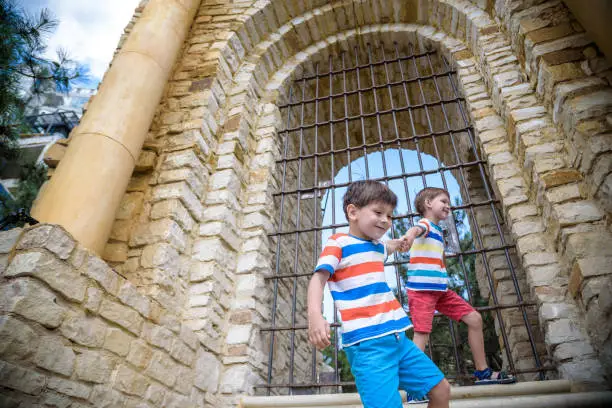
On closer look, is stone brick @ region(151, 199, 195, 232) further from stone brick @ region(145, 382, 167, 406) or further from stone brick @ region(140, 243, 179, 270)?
stone brick @ region(145, 382, 167, 406)

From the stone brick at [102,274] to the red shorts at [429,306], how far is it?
1583 mm

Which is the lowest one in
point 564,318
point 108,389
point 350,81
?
point 108,389

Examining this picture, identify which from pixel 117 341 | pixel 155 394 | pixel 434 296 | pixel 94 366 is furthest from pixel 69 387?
pixel 434 296

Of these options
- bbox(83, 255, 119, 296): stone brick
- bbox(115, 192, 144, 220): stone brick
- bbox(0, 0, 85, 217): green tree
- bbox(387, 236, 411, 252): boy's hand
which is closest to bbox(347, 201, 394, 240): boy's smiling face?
bbox(387, 236, 411, 252): boy's hand

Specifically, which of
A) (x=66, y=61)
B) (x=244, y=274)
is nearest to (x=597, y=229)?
(x=244, y=274)

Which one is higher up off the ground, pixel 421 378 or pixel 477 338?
pixel 477 338

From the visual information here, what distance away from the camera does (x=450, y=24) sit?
13.3 ft

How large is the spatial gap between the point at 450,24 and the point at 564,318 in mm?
3259

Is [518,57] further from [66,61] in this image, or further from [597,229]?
[66,61]

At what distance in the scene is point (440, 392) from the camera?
138cm

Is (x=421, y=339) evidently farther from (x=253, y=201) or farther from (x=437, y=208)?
(x=253, y=201)

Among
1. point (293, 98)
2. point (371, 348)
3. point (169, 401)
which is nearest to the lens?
point (371, 348)

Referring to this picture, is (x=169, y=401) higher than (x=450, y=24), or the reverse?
(x=450, y=24)

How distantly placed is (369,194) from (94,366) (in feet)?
4.69
